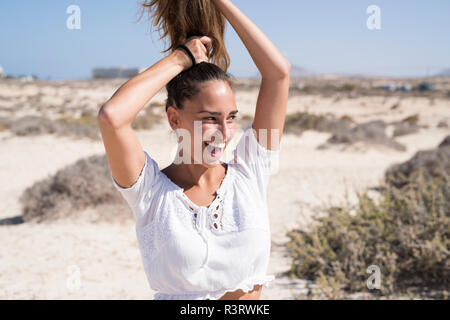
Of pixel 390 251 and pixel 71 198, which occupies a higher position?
pixel 390 251

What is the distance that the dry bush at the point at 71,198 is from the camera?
722cm

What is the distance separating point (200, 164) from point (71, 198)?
19.9 ft

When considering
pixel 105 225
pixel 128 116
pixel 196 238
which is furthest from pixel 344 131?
pixel 128 116

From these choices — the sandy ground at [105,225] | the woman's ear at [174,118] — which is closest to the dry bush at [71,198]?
the sandy ground at [105,225]

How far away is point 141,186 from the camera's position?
1608mm

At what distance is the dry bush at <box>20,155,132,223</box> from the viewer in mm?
7223

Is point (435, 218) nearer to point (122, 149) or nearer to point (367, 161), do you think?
point (122, 149)

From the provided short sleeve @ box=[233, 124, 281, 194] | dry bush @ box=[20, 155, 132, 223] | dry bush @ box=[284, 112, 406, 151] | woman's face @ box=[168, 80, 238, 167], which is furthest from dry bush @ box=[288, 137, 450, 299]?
dry bush @ box=[284, 112, 406, 151]

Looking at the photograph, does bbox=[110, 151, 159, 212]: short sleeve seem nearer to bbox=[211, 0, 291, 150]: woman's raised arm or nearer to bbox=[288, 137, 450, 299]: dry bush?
bbox=[211, 0, 291, 150]: woman's raised arm

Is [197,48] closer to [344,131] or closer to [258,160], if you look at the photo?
[258,160]

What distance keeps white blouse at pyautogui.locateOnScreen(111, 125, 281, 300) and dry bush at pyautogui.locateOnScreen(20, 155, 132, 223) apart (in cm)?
578

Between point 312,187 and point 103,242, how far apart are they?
479 cm

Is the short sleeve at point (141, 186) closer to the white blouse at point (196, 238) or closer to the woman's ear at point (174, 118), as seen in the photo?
the white blouse at point (196, 238)

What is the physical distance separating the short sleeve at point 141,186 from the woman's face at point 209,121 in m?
0.18
